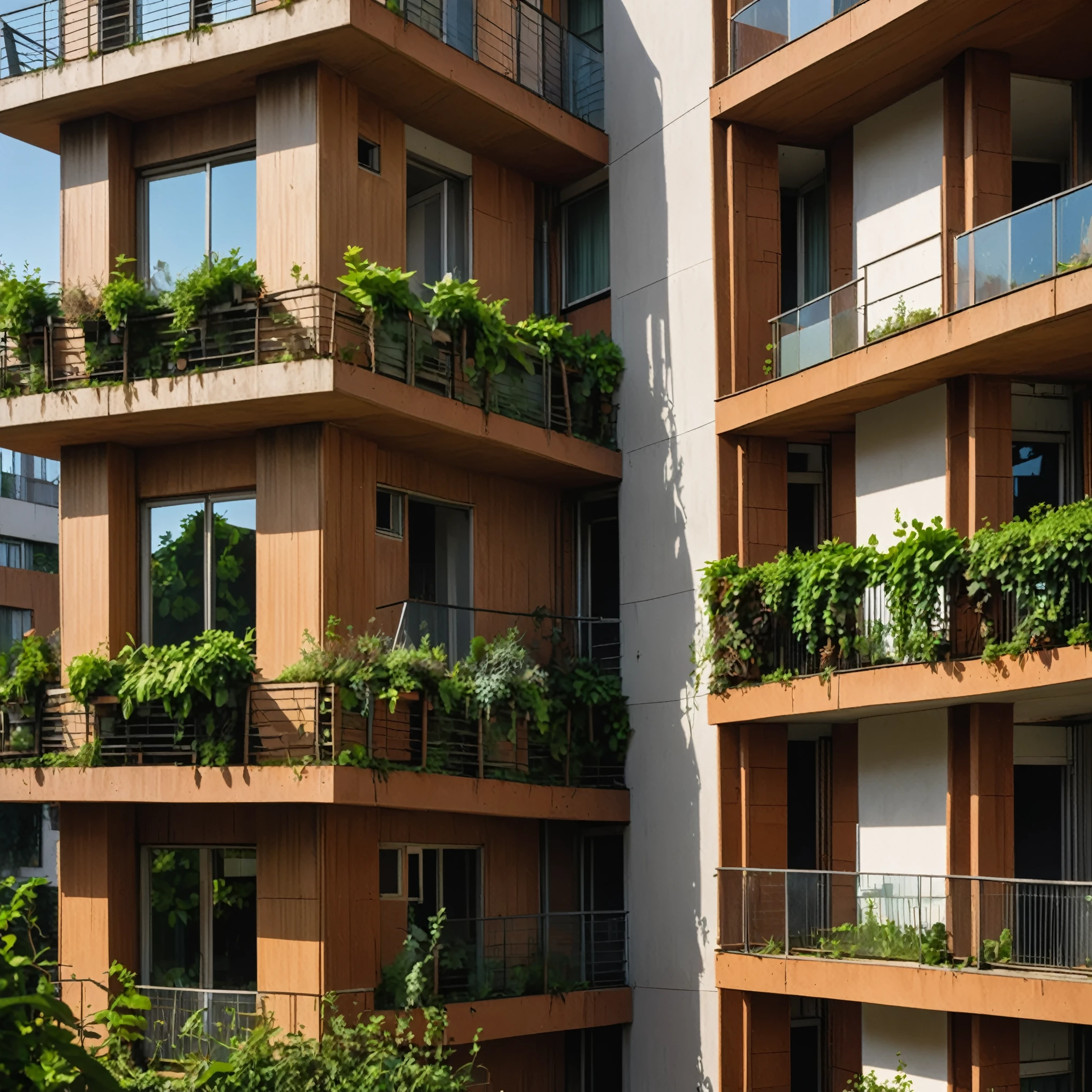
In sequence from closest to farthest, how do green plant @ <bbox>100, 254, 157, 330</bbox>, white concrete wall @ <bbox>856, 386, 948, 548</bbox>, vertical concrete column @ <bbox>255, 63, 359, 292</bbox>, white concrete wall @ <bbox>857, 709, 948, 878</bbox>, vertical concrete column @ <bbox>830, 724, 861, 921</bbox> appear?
white concrete wall @ <bbox>857, 709, 948, 878</bbox> → white concrete wall @ <bbox>856, 386, 948, 548</bbox> → vertical concrete column @ <bbox>255, 63, 359, 292</bbox> → green plant @ <bbox>100, 254, 157, 330</bbox> → vertical concrete column @ <bbox>830, 724, 861, 921</bbox>

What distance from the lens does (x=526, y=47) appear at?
80.4 feet

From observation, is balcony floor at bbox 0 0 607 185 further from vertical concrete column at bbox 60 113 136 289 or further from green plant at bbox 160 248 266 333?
green plant at bbox 160 248 266 333

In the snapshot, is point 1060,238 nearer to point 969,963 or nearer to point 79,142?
point 969,963

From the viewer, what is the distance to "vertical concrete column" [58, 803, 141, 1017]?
2134cm

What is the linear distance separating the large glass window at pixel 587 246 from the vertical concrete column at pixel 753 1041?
435 inches

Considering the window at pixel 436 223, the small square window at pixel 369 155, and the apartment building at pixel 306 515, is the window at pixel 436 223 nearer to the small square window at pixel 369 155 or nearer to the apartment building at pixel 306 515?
the apartment building at pixel 306 515

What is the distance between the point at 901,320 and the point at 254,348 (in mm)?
8322

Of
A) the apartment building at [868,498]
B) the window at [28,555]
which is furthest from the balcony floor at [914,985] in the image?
the window at [28,555]

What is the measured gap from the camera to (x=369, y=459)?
2162cm

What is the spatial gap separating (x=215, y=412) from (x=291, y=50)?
4.86 m

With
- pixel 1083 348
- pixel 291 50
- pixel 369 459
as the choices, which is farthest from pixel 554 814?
pixel 291 50

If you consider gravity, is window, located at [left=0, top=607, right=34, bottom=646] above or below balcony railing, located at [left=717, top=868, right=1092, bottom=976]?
above

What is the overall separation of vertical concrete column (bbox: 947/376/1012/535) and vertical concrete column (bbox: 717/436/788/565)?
314 centimetres

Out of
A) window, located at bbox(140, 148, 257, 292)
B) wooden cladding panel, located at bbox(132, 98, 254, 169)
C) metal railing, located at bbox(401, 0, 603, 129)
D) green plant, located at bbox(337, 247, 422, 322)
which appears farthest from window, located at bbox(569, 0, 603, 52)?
green plant, located at bbox(337, 247, 422, 322)
